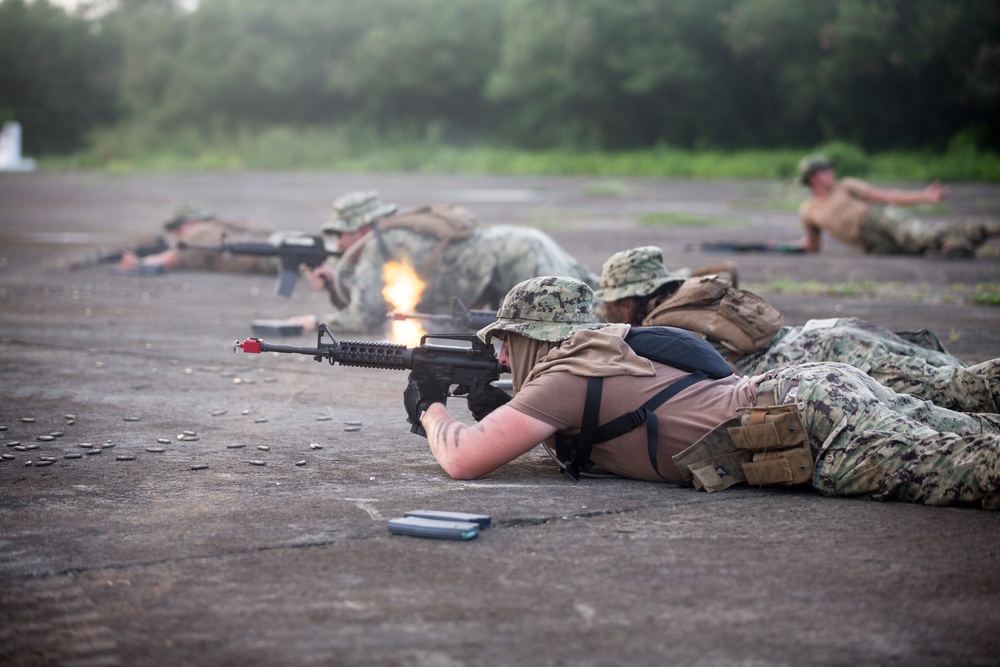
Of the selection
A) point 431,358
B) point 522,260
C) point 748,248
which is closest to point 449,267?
point 522,260

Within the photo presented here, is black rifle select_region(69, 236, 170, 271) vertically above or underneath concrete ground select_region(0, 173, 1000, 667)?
above

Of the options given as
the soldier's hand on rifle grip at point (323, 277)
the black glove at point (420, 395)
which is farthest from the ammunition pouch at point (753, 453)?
the soldier's hand on rifle grip at point (323, 277)

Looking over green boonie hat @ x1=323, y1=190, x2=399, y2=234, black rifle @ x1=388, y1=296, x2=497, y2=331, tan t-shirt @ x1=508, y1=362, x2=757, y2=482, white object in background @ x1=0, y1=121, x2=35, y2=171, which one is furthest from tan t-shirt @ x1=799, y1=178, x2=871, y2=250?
white object in background @ x1=0, y1=121, x2=35, y2=171

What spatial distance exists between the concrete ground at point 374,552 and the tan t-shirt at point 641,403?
0.22 meters

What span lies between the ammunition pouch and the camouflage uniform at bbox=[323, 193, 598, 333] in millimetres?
4131

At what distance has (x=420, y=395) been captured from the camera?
521 cm

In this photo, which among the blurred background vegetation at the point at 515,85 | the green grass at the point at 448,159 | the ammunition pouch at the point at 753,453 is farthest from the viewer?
the blurred background vegetation at the point at 515,85

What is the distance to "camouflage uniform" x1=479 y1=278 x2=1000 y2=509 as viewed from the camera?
4453 millimetres

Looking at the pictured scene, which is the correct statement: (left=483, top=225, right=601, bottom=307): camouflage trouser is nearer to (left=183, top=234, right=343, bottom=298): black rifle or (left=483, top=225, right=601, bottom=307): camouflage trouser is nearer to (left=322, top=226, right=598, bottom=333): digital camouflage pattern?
(left=322, top=226, right=598, bottom=333): digital camouflage pattern

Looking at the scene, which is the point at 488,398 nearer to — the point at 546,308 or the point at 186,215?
the point at 546,308

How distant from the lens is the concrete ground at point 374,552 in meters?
3.36

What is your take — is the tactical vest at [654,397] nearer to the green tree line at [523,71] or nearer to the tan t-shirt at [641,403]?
the tan t-shirt at [641,403]

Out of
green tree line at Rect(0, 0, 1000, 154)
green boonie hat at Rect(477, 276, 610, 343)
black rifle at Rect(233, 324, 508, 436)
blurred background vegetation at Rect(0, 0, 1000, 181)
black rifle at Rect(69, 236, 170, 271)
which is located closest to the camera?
green boonie hat at Rect(477, 276, 610, 343)

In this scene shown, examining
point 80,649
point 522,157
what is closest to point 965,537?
point 80,649
